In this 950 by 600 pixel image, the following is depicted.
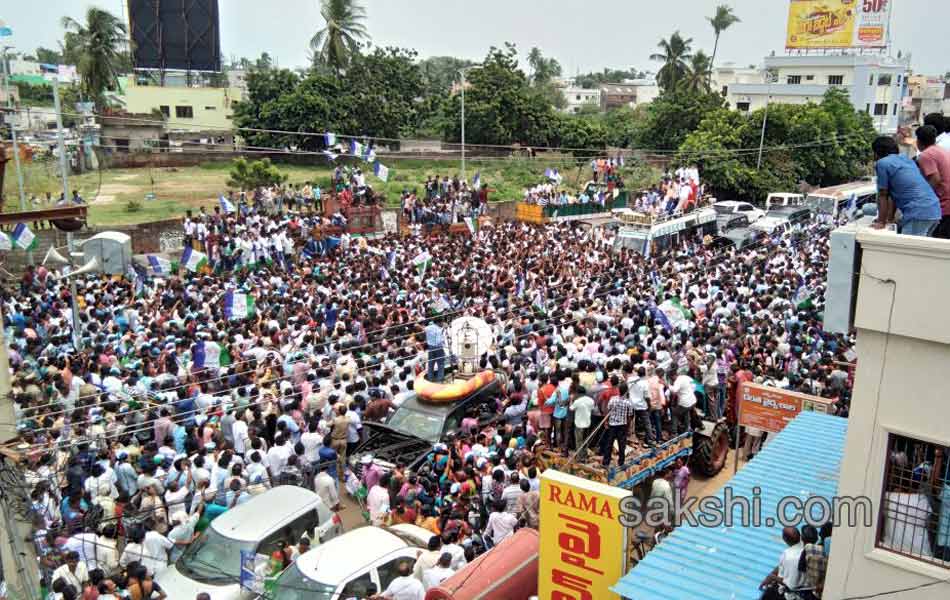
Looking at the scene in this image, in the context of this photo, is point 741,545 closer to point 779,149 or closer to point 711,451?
point 711,451

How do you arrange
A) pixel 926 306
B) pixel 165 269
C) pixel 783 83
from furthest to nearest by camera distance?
pixel 783 83 → pixel 165 269 → pixel 926 306

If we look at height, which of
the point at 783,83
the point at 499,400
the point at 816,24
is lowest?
the point at 499,400

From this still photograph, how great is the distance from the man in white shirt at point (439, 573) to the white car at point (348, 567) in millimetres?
336

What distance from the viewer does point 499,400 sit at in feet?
40.0

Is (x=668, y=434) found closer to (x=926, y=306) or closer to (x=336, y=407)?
(x=336, y=407)

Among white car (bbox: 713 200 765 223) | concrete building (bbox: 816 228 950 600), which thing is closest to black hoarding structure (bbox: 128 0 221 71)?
white car (bbox: 713 200 765 223)

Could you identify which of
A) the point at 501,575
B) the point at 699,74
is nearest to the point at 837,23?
the point at 699,74

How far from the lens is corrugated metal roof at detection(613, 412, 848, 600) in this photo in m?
6.63

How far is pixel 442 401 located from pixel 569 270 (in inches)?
398

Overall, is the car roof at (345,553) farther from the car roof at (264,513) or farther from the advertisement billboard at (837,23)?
the advertisement billboard at (837,23)

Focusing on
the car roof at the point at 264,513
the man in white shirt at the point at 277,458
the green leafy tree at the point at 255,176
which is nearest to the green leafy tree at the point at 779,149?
the green leafy tree at the point at 255,176

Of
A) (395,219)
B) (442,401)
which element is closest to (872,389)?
(442,401)

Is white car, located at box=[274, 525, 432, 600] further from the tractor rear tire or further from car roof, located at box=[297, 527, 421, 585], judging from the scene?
the tractor rear tire

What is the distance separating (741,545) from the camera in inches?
287
